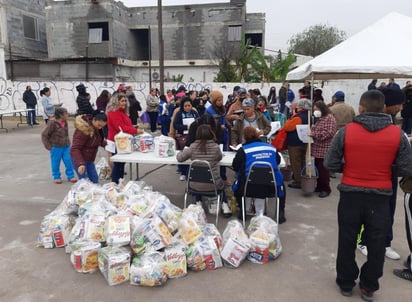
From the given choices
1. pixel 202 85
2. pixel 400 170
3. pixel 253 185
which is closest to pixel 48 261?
pixel 253 185

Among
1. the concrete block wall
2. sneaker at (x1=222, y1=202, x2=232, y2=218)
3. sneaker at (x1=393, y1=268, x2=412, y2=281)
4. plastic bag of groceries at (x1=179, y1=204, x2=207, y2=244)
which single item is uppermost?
the concrete block wall

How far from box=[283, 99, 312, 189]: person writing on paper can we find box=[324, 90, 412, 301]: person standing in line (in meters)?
2.88

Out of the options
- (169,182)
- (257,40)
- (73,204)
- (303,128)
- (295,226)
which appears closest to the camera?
(73,204)

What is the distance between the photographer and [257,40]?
2994 centimetres

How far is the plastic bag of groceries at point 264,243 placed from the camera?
3471mm

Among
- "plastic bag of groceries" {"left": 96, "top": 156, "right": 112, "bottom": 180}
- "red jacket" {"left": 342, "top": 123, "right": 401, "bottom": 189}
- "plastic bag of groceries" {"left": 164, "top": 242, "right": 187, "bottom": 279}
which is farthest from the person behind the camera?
"plastic bag of groceries" {"left": 96, "top": 156, "right": 112, "bottom": 180}

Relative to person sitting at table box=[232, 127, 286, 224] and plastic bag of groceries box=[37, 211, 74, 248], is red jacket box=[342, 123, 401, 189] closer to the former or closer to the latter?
person sitting at table box=[232, 127, 286, 224]

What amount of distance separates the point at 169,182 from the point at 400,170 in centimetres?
446

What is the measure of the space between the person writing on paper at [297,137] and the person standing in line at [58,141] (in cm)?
404

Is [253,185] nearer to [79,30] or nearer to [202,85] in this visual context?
[202,85]

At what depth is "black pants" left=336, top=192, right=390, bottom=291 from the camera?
2666mm

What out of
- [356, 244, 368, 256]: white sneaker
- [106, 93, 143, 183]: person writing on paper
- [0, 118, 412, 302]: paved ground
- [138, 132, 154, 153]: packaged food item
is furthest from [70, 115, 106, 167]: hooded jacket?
[356, 244, 368, 256]: white sneaker

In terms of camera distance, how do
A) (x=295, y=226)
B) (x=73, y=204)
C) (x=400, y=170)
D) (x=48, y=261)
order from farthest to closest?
1. (x=295, y=226)
2. (x=73, y=204)
3. (x=48, y=261)
4. (x=400, y=170)

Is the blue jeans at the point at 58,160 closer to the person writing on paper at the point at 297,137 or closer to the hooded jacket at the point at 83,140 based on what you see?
the hooded jacket at the point at 83,140
